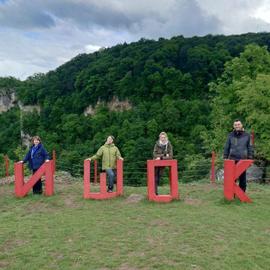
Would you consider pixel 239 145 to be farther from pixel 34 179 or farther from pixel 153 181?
pixel 34 179

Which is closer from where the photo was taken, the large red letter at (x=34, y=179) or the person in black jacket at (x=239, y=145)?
the person in black jacket at (x=239, y=145)

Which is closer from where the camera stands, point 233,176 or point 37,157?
point 233,176

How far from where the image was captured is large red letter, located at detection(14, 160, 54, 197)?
1139 centimetres

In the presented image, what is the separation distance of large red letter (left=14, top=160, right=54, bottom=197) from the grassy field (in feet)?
1.34

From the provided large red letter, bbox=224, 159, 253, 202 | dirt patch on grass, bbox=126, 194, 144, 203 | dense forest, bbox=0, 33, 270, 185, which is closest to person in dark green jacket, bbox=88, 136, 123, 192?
dirt patch on grass, bbox=126, 194, 144, 203

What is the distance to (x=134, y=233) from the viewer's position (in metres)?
7.60

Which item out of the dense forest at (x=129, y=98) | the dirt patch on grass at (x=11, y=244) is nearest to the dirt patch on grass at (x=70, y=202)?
the dirt patch on grass at (x=11, y=244)

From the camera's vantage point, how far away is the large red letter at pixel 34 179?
37.4 feet

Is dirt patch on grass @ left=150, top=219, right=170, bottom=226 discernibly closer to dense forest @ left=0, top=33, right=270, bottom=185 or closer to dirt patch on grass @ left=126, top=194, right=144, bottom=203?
dirt patch on grass @ left=126, top=194, right=144, bottom=203

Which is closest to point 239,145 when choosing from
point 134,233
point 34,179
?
point 134,233

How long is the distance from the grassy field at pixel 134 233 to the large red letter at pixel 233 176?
206mm

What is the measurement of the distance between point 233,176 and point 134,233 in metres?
3.45

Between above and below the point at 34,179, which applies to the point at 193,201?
below

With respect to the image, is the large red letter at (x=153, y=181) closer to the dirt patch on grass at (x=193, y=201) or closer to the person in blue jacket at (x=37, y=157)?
the dirt patch on grass at (x=193, y=201)
